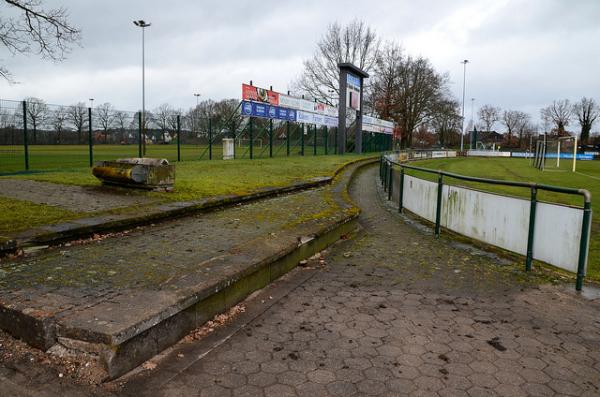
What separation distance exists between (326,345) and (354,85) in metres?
34.4

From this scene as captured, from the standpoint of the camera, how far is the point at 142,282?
12.9 feet

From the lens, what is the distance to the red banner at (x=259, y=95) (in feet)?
77.6

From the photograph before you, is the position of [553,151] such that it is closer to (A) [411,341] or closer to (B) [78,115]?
(B) [78,115]

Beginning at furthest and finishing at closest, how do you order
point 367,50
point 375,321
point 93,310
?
point 367,50 → point 375,321 → point 93,310

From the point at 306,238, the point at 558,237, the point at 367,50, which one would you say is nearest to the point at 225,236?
the point at 306,238

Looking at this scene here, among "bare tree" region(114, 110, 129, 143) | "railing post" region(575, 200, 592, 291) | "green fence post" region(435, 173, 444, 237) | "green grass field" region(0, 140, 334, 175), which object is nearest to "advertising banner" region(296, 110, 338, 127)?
"green grass field" region(0, 140, 334, 175)

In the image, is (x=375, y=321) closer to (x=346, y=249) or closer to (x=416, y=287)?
(x=416, y=287)

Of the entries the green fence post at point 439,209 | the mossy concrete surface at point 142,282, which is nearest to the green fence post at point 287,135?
the green fence post at point 439,209

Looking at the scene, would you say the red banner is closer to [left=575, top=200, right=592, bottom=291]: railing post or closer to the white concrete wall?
the white concrete wall

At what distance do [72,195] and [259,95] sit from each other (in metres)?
17.5

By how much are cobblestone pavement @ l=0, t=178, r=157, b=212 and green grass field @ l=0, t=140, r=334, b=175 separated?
6.90m

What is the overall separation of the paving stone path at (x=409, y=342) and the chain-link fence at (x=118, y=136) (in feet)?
45.5

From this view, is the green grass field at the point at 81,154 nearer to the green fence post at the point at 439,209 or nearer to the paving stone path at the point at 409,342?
the green fence post at the point at 439,209

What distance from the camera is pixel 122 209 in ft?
23.1
